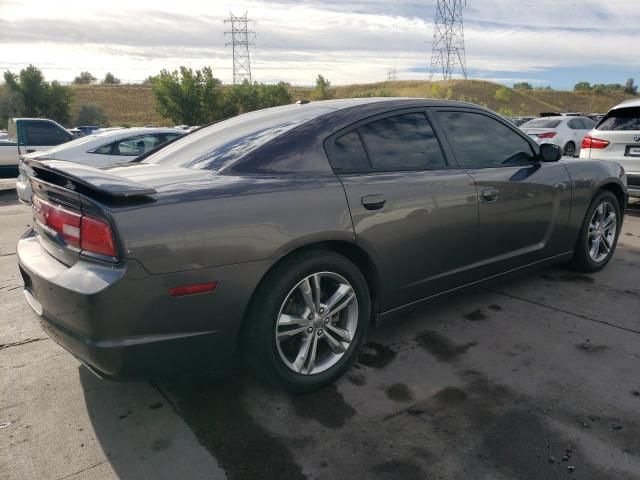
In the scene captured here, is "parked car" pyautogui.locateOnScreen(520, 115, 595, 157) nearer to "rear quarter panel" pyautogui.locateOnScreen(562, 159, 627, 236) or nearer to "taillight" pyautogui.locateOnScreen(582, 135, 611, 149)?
"taillight" pyautogui.locateOnScreen(582, 135, 611, 149)

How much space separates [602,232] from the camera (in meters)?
4.73

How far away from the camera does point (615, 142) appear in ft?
24.1

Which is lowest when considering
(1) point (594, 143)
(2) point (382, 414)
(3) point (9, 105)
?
(2) point (382, 414)

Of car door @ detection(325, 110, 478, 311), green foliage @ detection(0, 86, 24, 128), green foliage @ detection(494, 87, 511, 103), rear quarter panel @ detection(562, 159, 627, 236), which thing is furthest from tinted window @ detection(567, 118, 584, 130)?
green foliage @ detection(494, 87, 511, 103)

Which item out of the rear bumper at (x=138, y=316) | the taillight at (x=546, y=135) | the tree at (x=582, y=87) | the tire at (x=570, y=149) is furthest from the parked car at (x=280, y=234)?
the tree at (x=582, y=87)

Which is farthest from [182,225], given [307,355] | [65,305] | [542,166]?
[542,166]

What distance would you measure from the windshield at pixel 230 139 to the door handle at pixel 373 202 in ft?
1.93

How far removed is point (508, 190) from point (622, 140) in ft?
→ 15.8

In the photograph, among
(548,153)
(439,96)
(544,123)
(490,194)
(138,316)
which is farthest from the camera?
(439,96)

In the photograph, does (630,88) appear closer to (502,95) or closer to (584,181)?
(502,95)

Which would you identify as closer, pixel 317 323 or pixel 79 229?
pixel 79 229

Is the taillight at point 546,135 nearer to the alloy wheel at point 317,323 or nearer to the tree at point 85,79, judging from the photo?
the alloy wheel at point 317,323

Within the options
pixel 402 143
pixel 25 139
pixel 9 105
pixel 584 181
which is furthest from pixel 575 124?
pixel 9 105

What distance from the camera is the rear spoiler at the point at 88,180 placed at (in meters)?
2.14
